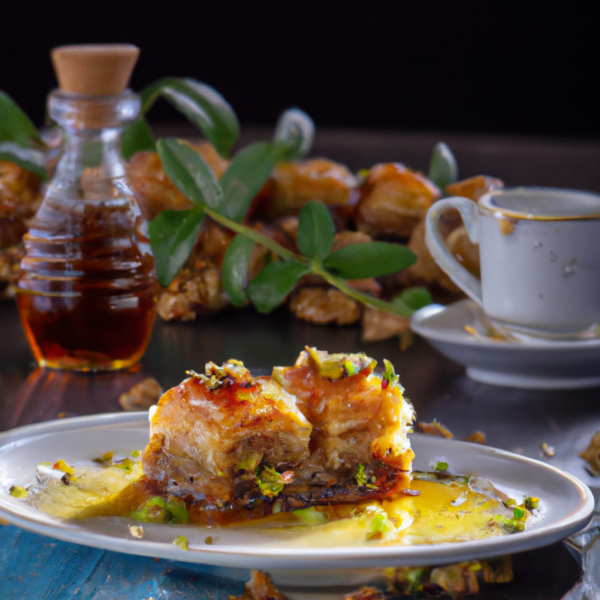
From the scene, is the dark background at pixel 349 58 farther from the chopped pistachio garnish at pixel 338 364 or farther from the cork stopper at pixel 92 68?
Answer: the chopped pistachio garnish at pixel 338 364

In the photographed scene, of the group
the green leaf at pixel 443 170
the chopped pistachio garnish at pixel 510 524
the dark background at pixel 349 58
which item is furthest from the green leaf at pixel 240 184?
the dark background at pixel 349 58

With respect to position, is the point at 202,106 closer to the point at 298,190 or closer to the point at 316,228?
the point at 298,190

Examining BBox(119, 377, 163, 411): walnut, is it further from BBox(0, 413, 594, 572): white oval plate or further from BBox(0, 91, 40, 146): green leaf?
BBox(0, 91, 40, 146): green leaf

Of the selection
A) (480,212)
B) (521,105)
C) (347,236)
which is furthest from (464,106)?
(480,212)

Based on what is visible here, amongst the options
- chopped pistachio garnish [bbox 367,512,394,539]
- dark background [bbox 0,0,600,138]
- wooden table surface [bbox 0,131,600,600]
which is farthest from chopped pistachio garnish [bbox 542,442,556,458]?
dark background [bbox 0,0,600,138]

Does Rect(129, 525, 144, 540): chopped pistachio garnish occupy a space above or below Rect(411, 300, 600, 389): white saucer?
above

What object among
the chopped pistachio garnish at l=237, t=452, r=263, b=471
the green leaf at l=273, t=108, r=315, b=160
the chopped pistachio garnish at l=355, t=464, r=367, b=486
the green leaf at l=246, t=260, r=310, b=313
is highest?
the green leaf at l=273, t=108, r=315, b=160

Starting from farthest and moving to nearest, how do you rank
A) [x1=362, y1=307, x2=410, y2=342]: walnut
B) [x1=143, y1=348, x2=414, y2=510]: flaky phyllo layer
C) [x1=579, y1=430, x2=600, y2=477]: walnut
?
[x1=362, y1=307, x2=410, y2=342]: walnut < [x1=579, y1=430, x2=600, y2=477]: walnut < [x1=143, y1=348, x2=414, y2=510]: flaky phyllo layer
